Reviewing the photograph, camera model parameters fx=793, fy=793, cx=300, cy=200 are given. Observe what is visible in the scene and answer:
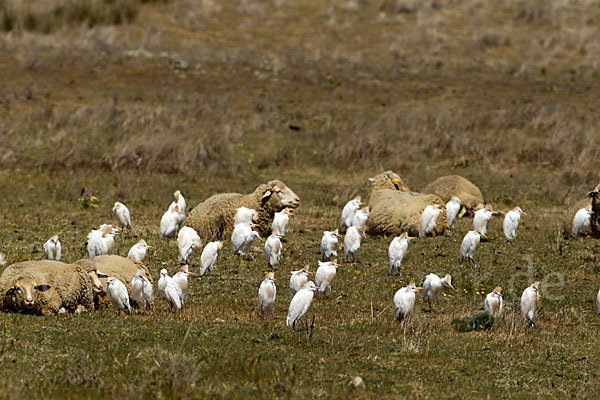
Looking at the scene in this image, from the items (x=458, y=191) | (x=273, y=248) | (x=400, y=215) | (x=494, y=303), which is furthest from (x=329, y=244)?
(x=458, y=191)

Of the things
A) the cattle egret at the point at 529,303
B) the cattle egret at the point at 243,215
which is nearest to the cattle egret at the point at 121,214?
the cattle egret at the point at 243,215

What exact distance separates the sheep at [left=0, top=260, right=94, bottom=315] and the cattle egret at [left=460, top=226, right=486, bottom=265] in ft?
26.8

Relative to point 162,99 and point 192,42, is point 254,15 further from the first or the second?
point 162,99

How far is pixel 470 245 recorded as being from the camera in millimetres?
17094

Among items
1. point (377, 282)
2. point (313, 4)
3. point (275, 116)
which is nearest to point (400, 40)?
point (313, 4)

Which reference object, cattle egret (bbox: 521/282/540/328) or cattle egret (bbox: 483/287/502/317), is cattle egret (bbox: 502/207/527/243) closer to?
cattle egret (bbox: 483/287/502/317)

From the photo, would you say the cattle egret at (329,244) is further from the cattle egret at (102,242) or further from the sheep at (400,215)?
the cattle egret at (102,242)

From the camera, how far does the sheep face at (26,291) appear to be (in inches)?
471

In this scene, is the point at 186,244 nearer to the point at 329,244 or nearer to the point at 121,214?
the point at 329,244

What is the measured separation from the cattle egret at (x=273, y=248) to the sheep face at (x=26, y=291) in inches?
209

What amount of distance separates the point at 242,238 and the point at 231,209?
133 inches

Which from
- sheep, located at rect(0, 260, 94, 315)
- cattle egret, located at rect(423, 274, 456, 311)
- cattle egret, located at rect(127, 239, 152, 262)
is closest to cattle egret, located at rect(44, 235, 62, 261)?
cattle egret, located at rect(127, 239, 152, 262)

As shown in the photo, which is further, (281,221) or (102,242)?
(281,221)

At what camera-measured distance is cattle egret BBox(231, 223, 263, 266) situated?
684 inches
